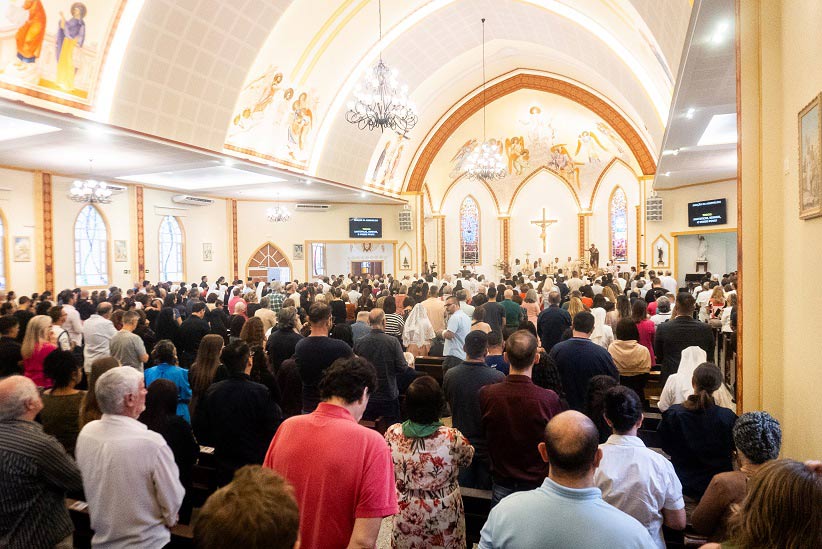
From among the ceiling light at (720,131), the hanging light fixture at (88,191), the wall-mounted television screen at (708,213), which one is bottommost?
the wall-mounted television screen at (708,213)

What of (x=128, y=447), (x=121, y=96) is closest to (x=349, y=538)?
(x=128, y=447)

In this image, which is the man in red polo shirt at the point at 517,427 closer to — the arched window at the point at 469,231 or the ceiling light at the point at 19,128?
the ceiling light at the point at 19,128

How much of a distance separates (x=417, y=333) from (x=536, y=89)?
1508 cm

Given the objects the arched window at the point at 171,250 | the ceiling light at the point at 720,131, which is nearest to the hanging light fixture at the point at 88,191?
the arched window at the point at 171,250

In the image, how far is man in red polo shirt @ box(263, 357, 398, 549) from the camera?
1979 millimetres

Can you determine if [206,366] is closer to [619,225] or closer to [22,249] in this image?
[22,249]

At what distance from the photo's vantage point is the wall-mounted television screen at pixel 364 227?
69.1ft

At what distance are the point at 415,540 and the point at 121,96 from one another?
367 inches

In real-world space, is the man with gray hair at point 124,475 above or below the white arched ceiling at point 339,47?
below

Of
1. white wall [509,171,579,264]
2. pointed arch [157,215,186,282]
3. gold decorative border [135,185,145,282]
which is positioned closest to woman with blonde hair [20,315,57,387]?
gold decorative border [135,185,145,282]

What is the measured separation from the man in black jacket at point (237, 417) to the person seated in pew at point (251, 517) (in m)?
2.03

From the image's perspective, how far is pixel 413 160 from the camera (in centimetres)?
2108

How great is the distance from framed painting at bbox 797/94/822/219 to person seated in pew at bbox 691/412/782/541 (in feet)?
4.32

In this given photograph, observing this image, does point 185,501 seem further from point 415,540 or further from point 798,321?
point 798,321
